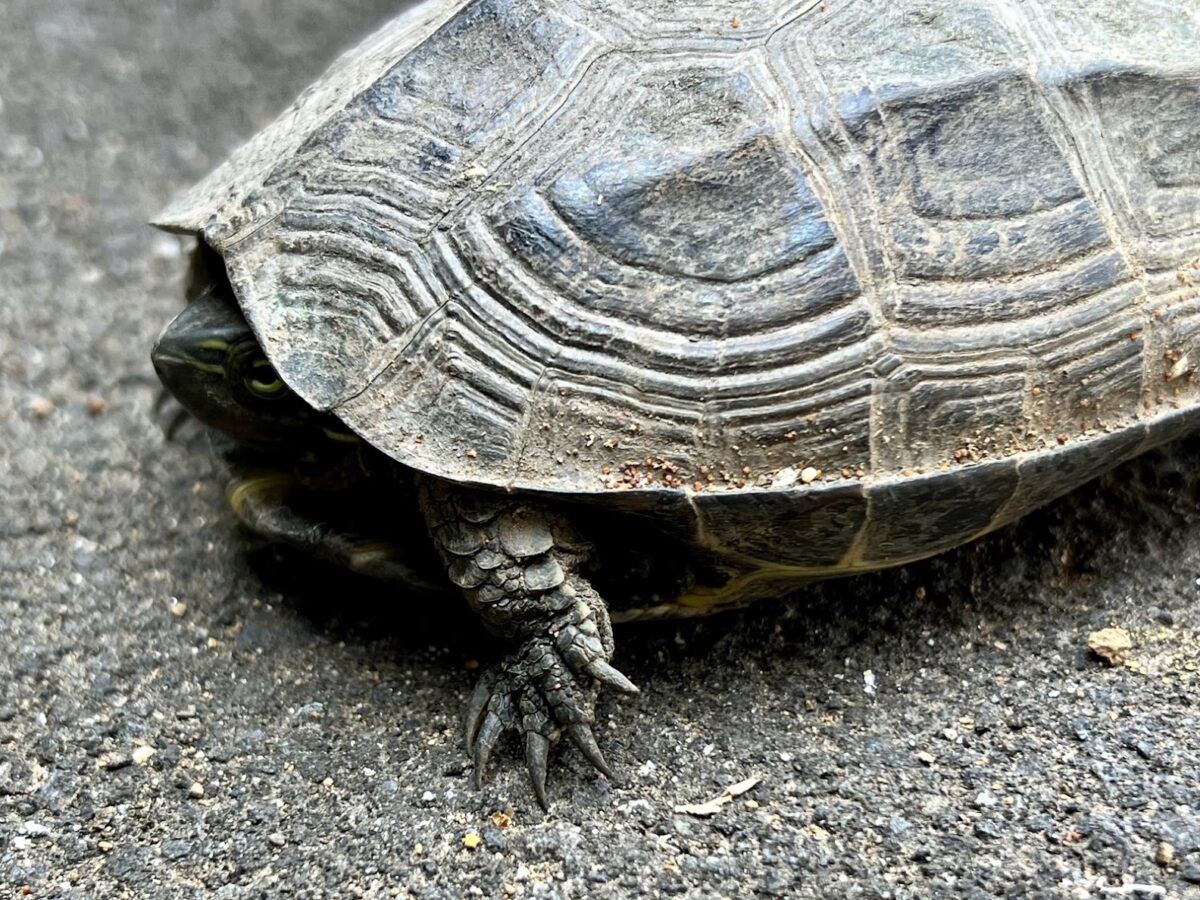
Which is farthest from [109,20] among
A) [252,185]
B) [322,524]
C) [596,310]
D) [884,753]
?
[884,753]

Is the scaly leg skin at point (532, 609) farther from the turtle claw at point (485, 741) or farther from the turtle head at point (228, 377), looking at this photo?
the turtle head at point (228, 377)

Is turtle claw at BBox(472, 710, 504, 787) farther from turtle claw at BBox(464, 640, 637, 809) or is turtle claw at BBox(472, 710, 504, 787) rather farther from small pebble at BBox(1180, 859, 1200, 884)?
small pebble at BBox(1180, 859, 1200, 884)

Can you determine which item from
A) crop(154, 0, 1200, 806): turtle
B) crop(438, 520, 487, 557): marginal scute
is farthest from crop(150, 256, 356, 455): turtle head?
crop(438, 520, 487, 557): marginal scute

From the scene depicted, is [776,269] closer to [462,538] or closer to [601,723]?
[462,538]

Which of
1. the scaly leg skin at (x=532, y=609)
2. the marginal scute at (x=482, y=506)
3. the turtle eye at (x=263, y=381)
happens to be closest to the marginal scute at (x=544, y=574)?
the scaly leg skin at (x=532, y=609)

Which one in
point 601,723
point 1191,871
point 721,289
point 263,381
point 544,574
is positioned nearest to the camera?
point 1191,871

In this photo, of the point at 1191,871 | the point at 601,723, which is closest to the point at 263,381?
the point at 601,723

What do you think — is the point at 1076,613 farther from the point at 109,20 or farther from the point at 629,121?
the point at 109,20
